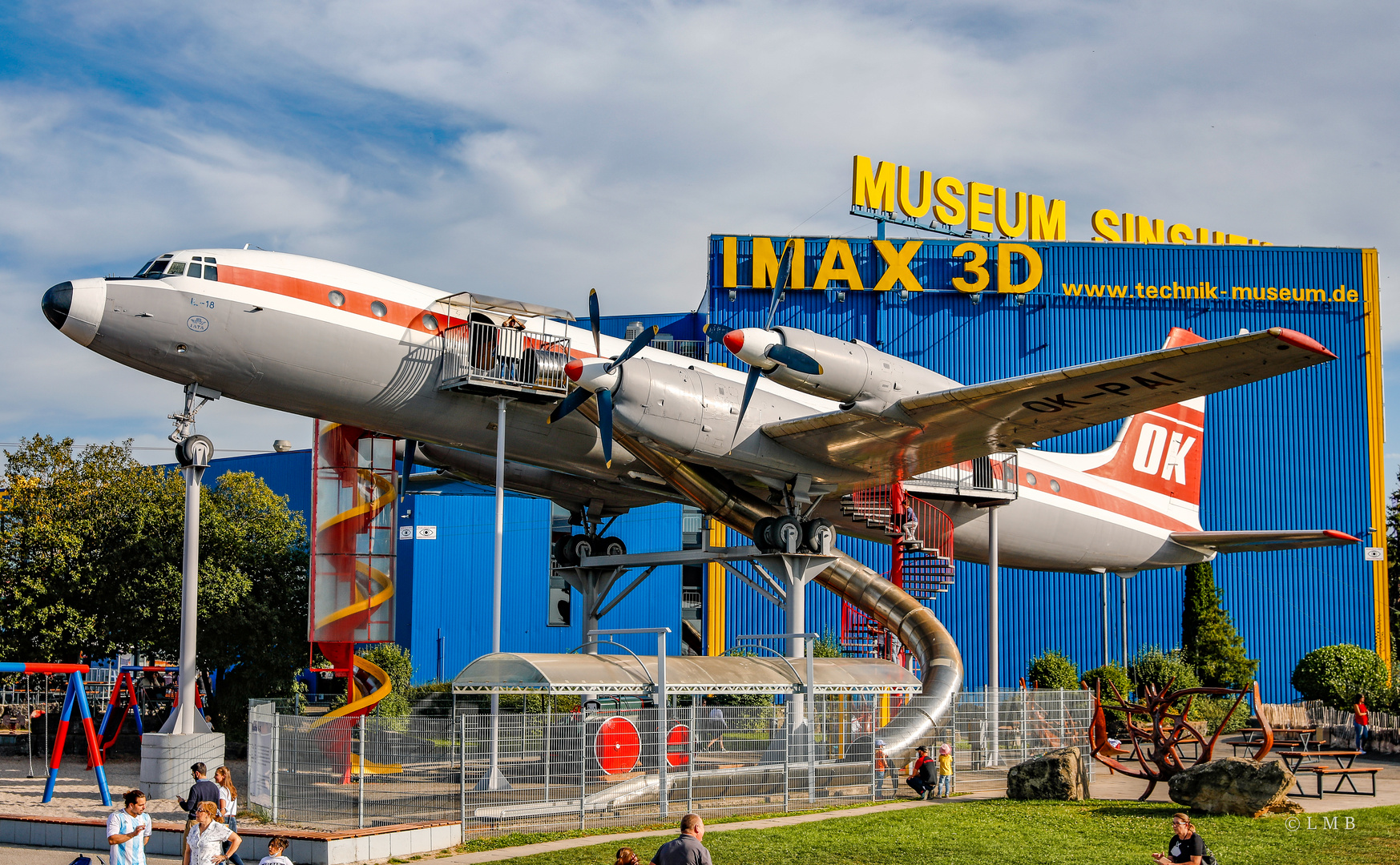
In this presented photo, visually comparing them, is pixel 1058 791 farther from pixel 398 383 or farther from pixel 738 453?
pixel 398 383

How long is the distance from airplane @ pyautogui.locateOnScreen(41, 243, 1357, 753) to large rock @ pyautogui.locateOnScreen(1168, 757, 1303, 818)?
19.4ft

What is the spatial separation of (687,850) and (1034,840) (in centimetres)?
781

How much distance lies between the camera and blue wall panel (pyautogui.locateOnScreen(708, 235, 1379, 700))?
43062 mm

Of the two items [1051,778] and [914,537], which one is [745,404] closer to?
[914,537]

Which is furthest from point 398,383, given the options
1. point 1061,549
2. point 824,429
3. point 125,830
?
point 1061,549

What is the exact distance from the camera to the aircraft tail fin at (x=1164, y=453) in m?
32.7

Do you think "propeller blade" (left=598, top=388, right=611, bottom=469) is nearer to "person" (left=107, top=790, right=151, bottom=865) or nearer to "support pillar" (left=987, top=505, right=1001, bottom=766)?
"support pillar" (left=987, top=505, right=1001, bottom=766)

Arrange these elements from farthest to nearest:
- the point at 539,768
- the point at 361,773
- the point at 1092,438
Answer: the point at 1092,438 < the point at 539,768 < the point at 361,773

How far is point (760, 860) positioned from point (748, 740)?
445cm

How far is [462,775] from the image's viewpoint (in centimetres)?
1623

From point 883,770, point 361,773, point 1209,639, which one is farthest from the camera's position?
point 1209,639

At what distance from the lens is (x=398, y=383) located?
21.8 metres

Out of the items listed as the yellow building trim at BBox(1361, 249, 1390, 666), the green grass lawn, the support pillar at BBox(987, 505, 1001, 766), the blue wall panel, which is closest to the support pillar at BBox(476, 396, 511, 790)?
the green grass lawn

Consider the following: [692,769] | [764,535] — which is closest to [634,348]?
[764,535]
